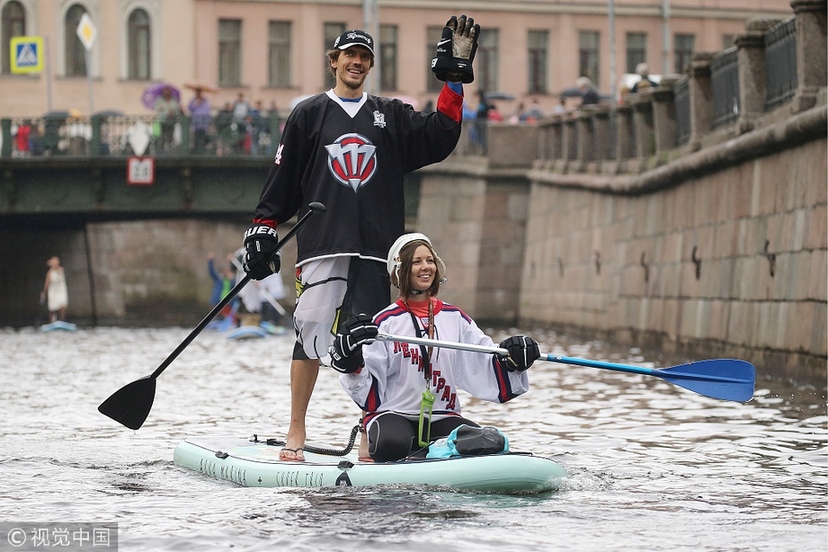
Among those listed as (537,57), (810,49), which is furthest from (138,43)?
(810,49)

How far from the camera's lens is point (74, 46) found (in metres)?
49.6

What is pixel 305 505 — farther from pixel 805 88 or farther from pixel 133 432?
pixel 805 88

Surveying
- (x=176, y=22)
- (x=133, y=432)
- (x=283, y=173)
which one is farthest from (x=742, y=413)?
(x=176, y=22)

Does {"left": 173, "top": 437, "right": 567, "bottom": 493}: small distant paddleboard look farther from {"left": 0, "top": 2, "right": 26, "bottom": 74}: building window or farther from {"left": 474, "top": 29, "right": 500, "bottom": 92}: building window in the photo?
{"left": 474, "top": 29, "right": 500, "bottom": 92}: building window

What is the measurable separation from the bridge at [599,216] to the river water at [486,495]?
2045 mm

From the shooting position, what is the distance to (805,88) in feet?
50.9

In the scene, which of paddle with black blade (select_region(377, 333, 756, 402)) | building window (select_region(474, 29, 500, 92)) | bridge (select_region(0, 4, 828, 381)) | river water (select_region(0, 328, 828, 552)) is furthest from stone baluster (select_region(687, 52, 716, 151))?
building window (select_region(474, 29, 500, 92))

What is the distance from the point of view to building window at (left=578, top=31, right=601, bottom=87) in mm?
53500

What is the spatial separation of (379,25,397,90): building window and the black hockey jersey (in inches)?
1722

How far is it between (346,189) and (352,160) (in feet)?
0.47

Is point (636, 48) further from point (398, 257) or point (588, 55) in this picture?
point (398, 257)

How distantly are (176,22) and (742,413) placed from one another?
131 feet

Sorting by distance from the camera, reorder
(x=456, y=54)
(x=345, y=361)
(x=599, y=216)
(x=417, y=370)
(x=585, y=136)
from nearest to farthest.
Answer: (x=345, y=361), (x=417, y=370), (x=456, y=54), (x=599, y=216), (x=585, y=136)

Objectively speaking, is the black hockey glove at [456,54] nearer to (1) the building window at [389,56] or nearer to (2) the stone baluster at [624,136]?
(2) the stone baluster at [624,136]
